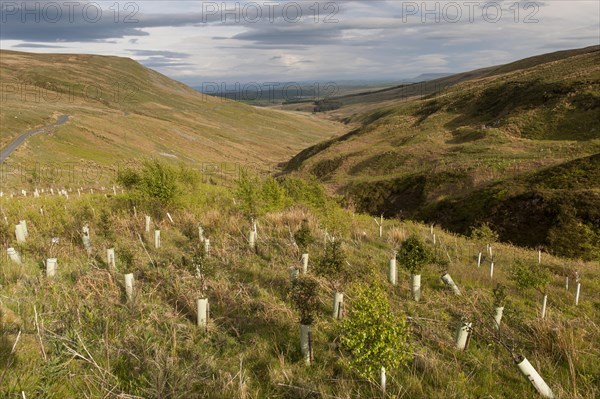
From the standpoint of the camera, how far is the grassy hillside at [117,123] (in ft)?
219

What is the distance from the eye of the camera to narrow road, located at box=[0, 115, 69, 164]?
50.8m

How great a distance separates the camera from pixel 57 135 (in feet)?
222

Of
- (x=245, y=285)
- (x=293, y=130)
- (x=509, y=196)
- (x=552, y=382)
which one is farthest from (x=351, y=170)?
(x=293, y=130)

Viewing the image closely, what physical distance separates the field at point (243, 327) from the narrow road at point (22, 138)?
146 ft

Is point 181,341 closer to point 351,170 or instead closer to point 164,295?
point 164,295

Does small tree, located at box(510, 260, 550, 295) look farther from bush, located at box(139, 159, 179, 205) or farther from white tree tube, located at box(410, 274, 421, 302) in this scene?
bush, located at box(139, 159, 179, 205)

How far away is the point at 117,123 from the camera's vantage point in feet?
306

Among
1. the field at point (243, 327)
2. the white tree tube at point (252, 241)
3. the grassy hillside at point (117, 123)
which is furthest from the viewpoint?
the grassy hillside at point (117, 123)

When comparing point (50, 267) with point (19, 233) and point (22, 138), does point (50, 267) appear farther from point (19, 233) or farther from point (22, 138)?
point (22, 138)

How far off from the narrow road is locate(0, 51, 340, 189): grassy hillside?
1.09 metres

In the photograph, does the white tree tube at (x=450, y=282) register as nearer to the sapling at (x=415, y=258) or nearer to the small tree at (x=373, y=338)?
the sapling at (x=415, y=258)

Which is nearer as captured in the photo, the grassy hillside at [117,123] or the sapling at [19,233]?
the sapling at [19,233]

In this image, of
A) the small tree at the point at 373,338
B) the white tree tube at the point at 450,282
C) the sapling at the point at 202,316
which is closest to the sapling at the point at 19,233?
the sapling at the point at 202,316

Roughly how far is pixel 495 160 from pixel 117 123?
83.0 meters
